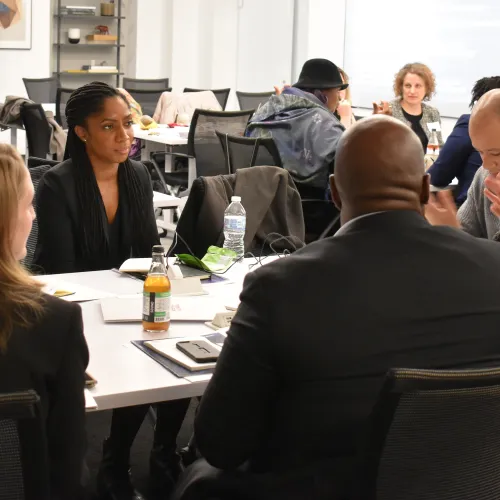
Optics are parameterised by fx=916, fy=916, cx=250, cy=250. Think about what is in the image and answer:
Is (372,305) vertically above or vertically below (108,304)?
above

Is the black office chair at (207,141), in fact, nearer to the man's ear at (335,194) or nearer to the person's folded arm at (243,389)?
the man's ear at (335,194)

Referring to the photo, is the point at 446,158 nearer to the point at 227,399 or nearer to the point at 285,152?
the point at 285,152

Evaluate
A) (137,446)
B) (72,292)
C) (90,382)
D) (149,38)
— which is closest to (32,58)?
(149,38)

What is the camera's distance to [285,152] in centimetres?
557

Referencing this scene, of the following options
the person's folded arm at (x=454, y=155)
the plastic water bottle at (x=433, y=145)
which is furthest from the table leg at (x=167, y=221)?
the person's folded arm at (x=454, y=155)

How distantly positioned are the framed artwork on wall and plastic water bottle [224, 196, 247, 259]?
751 cm

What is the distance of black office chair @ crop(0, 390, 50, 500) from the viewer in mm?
1429

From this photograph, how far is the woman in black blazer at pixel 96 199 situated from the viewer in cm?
340

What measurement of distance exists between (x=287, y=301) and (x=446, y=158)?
3386 millimetres

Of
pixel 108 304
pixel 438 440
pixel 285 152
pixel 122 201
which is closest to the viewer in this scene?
pixel 438 440

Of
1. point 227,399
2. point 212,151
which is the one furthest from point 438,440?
point 212,151

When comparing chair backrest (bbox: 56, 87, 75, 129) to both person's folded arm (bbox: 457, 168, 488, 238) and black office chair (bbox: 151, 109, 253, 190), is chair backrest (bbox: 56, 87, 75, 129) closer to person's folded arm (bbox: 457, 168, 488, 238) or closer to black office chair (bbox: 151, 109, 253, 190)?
black office chair (bbox: 151, 109, 253, 190)

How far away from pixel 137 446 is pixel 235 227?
0.91 m

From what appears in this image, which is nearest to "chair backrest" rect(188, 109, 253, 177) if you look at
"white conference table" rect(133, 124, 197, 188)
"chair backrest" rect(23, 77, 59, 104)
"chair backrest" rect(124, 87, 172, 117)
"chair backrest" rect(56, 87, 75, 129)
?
"white conference table" rect(133, 124, 197, 188)
